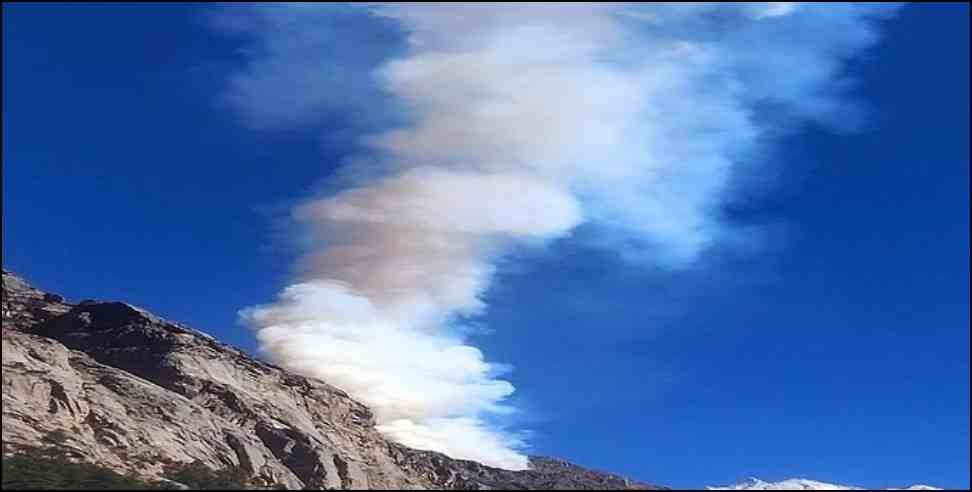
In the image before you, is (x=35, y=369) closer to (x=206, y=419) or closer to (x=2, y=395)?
(x=2, y=395)

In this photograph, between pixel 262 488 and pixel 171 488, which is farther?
pixel 262 488

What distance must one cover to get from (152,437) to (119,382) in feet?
74.1

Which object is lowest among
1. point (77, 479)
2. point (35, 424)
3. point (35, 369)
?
point (77, 479)

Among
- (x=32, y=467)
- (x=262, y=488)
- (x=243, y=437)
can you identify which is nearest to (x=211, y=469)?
(x=262, y=488)

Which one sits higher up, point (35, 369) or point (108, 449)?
point (35, 369)

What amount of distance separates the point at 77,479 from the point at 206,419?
62.9 metres

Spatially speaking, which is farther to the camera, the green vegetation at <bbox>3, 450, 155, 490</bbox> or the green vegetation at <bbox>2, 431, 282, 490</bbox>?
the green vegetation at <bbox>2, 431, 282, 490</bbox>

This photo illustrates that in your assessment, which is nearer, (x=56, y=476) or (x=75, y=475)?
(x=56, y=476)

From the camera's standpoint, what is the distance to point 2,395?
16275 centimetres


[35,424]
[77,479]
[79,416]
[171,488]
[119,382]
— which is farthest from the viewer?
[119,382]

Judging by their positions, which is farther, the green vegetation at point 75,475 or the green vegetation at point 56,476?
the green vegetation at point 75,475

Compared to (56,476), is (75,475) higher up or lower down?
higher up

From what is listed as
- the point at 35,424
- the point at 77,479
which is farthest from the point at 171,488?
the point at 35,424

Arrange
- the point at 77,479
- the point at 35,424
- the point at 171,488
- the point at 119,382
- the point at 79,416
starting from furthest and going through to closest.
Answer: the point at 119,382, the point at 79,416, the point at 35,424, the point at 171,488, the point at 77,479
